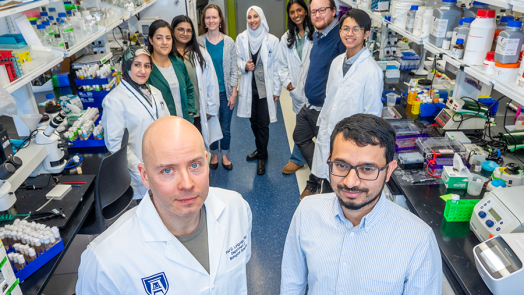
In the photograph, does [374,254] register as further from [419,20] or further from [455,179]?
[419,20]

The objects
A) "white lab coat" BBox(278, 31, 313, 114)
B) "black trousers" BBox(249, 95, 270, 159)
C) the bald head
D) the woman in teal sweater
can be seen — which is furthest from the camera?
"black trousers" BBox(249, 95, 270, 159)

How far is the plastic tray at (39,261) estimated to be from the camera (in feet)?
4.85

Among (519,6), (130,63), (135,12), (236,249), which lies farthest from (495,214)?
(135,12)

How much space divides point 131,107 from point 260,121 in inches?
61.5

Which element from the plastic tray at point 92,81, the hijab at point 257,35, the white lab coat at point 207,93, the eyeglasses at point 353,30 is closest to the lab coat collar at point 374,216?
the eyeglasses at point 353,30

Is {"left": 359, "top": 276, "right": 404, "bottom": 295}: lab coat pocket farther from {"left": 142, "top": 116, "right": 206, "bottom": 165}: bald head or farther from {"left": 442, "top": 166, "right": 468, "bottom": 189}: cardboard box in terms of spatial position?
{"left": 442, "top": 166, "right": 468, "bottom": 189}: cardboard box

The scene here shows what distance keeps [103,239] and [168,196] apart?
0.26 meters

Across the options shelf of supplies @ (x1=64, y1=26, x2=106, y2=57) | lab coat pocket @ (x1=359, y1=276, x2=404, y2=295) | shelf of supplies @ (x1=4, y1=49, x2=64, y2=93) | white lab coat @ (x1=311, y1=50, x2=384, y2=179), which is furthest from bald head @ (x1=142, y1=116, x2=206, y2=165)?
shelf of supplies @ (x1=64, y1=26, x2=106, y2=57)

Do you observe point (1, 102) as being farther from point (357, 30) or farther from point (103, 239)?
point (357, 30)

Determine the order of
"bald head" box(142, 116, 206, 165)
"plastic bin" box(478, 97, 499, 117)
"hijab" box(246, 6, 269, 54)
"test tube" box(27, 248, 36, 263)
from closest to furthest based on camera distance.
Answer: "bald head" box(142, 116, 206, 165), "test tube" box(27, 248, 36, 263), "plastic bin" box(478, 97, 499, 117), "hijab" box(246, 6, 269, 54)

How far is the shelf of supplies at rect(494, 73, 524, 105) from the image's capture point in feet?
4.84

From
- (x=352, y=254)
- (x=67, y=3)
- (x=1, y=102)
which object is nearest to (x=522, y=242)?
(x=352, y=254)

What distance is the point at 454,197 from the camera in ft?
5.57

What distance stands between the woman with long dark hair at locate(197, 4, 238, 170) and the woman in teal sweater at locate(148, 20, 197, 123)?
0.50 m
